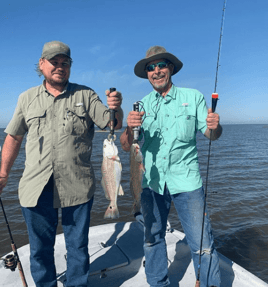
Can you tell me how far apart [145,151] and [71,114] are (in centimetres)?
120

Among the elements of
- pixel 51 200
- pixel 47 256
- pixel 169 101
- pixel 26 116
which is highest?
pixel 169 101

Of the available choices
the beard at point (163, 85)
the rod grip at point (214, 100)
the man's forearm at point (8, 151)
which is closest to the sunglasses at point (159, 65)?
the beard at point (163, 85)

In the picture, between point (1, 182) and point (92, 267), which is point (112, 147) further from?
point (92, 267)

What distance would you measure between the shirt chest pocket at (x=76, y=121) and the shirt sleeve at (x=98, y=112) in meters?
0.11

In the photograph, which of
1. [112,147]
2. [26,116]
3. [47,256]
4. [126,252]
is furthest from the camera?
[126,252]

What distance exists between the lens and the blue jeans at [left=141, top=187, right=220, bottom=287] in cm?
326

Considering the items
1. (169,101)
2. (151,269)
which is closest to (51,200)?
(151,269)

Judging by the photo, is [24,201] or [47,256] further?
[47,256]

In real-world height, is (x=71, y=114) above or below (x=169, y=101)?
below

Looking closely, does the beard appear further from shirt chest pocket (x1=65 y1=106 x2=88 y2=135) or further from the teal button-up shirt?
shirt chest pocket (x1=65 y1=106 x2=88 y2=135)

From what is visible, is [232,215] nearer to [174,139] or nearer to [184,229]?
[184,229]

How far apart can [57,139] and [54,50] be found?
1.12m

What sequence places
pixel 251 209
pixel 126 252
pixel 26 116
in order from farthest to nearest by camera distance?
pixel 251 209 < pixel 126 252 < pixel 26 116

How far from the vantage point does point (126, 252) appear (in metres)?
4.61
